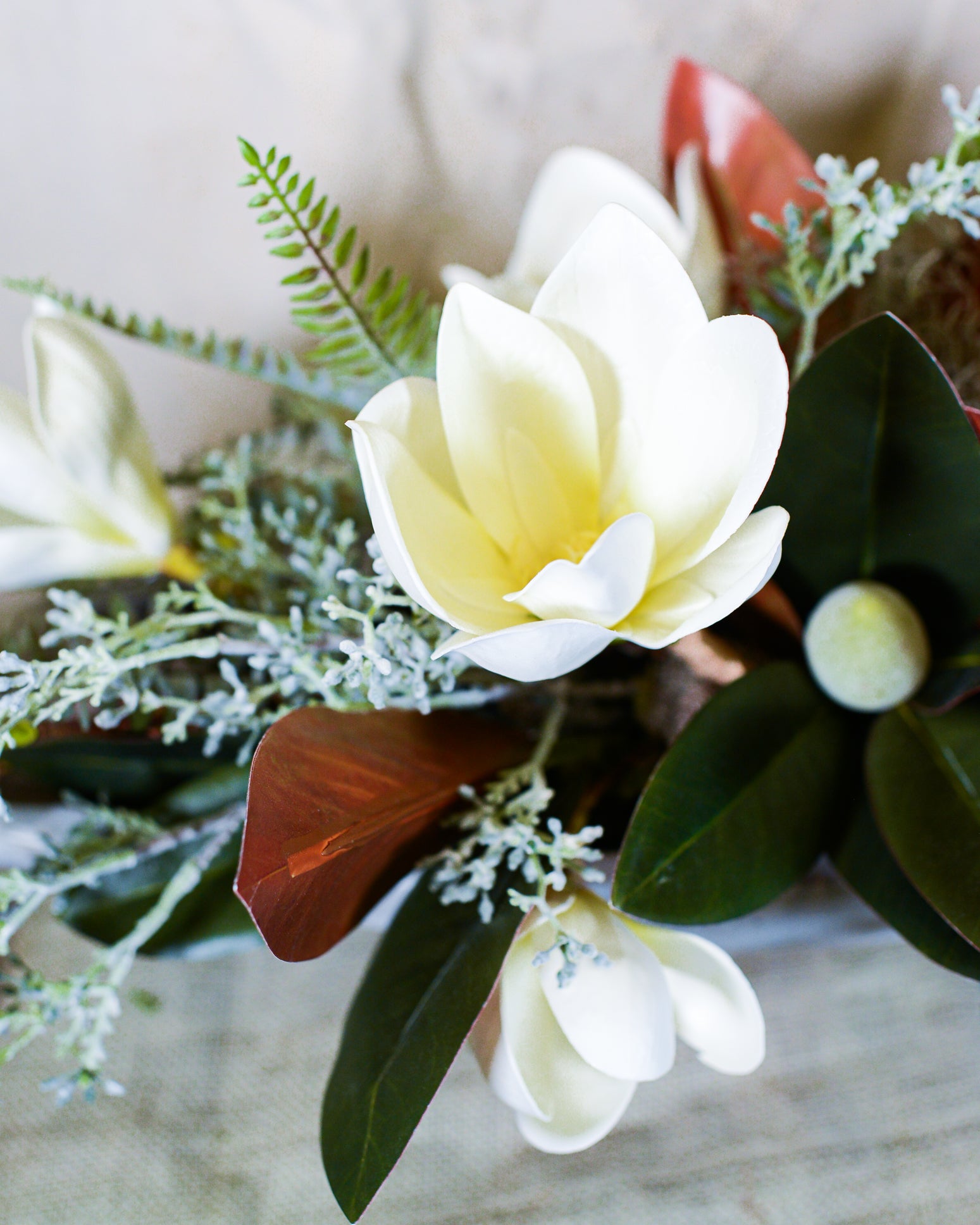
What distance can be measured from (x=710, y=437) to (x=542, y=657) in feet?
0.26

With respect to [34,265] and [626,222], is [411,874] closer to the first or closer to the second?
[626,222]

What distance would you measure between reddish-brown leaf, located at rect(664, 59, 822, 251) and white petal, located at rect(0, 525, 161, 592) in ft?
1.04

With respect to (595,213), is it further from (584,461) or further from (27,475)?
(27,475)

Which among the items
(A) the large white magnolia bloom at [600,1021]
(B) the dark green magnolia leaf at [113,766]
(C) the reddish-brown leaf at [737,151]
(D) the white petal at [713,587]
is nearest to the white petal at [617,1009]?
(A) the large white magnolia bloom at [600,1021]

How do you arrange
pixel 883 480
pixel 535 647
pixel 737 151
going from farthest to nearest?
pixel 737 151 → pixel 883 480 → pixel 535 647

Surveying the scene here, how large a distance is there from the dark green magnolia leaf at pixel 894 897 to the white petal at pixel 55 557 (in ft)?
1.02

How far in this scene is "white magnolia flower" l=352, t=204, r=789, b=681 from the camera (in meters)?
0.24

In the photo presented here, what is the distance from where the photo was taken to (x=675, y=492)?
282 millimetres

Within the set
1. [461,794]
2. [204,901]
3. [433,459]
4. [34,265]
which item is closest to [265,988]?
[204,901]

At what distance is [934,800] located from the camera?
34 centimetres

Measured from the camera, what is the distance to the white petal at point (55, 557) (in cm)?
37

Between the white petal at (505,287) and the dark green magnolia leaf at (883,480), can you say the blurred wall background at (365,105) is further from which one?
the dark green magnolia leaf at (883,480)

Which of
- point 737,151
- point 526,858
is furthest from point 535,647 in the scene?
point 737,151

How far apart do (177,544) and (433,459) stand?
19 cm
